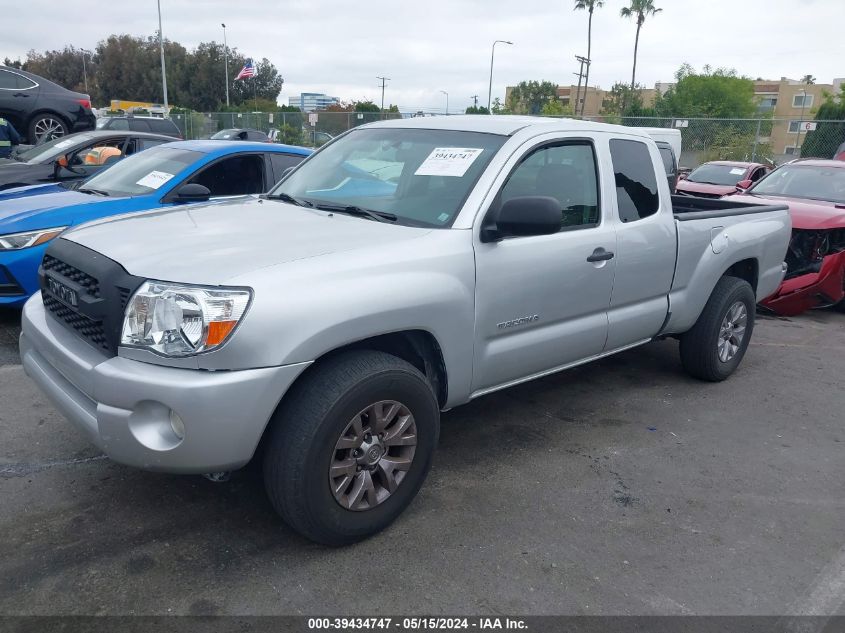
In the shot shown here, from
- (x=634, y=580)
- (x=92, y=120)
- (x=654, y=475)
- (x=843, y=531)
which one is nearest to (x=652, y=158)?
(x=654, y=475)

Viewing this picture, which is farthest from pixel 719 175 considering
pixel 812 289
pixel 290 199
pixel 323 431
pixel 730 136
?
pixel 323 431

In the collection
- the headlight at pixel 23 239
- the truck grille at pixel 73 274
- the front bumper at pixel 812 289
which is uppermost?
the truck grille at pixel 73 274

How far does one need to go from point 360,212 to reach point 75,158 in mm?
5502

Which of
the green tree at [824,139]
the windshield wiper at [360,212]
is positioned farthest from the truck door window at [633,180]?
the green tree at [824,139]

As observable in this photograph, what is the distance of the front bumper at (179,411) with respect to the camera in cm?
247

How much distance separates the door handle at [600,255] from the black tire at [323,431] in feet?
4.50

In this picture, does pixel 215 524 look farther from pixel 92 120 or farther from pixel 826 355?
pixel 92 120

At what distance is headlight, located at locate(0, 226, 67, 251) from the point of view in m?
5.10

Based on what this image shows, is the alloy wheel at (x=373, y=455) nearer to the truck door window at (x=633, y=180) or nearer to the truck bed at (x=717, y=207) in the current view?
the truck door window at (x=633, y=180)

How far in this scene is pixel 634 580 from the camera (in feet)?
9.36

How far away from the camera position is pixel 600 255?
387cm

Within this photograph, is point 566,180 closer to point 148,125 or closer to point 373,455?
point 373,455

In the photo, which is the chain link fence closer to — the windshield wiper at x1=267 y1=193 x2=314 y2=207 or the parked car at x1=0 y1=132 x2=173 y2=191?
the parked car at x1=0 y1=132 x2=173 y2=191

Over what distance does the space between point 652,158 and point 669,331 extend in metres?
1.17
